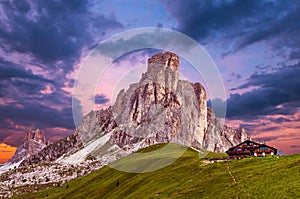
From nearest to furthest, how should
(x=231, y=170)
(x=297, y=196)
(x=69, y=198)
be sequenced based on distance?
1. (x=297, y=196)
2. (x=231, y=170)
3. (x=69, y=198)

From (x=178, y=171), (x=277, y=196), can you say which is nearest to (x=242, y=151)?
(x=178, y=171)

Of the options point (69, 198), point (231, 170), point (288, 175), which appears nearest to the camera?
point (288, 175)

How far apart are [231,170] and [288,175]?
1680 cm

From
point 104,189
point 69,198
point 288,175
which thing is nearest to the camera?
point 288,175

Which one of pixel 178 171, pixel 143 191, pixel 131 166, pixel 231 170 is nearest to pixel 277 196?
→ pixel 231 170

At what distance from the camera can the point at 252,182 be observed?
149 feet

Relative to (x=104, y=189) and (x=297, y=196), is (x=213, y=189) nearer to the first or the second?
(x=297, y=196)

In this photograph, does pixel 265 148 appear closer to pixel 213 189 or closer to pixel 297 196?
pixel 213 189

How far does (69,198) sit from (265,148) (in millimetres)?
80184

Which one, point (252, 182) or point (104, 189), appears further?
point (104, 189)

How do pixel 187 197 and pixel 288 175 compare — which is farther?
pixel 187 197

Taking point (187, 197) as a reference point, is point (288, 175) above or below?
above

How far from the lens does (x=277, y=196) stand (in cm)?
3662

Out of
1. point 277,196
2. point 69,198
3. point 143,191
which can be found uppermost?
point 277,196
